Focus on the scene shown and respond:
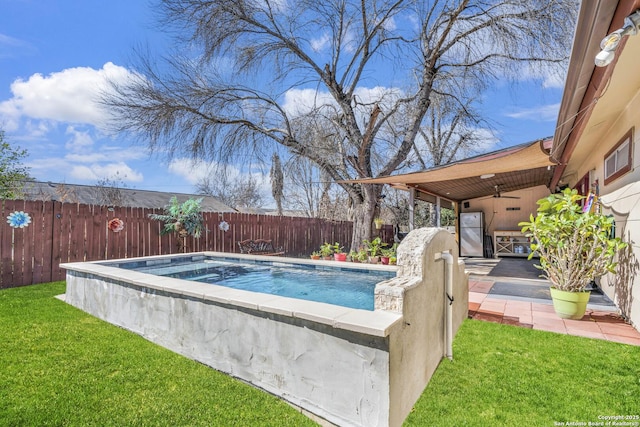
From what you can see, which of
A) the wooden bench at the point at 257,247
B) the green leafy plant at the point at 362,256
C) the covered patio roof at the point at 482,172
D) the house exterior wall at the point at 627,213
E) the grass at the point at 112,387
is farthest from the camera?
the wooden bench at the point at 257,247

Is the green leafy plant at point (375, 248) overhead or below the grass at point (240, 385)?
overhead

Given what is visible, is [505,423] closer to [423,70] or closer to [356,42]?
[423,70]

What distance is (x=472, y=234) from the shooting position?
12.7 meters

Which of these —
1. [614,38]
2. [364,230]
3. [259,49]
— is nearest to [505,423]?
[614,38]

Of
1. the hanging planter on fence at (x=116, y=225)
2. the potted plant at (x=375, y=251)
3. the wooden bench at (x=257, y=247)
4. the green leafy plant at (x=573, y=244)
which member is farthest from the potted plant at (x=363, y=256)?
the hanging planter on fence at (x=116, y=225)

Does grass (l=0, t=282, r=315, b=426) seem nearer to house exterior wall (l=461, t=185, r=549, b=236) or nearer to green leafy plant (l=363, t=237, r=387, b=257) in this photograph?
green leafy plant (l=363, t=237, r=387, b=257)

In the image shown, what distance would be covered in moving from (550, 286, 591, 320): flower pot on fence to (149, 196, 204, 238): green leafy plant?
27.8ft

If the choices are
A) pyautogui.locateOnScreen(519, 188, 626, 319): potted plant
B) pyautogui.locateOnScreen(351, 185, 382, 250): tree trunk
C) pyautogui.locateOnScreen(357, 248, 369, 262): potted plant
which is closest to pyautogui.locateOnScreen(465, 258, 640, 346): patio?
pyautogui.locateOnScreen(519, 188, 626, 319): potted plant

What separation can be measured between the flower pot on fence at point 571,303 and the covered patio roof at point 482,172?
7.26 feet

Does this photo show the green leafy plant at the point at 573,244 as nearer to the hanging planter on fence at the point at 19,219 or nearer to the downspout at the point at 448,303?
the downspout at the point at 448,303

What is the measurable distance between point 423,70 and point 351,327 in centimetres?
1057

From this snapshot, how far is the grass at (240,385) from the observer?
2.33 m

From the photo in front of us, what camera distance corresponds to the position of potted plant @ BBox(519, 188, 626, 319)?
4227mm

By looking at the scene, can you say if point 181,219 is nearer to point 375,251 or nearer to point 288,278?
point 288,278
